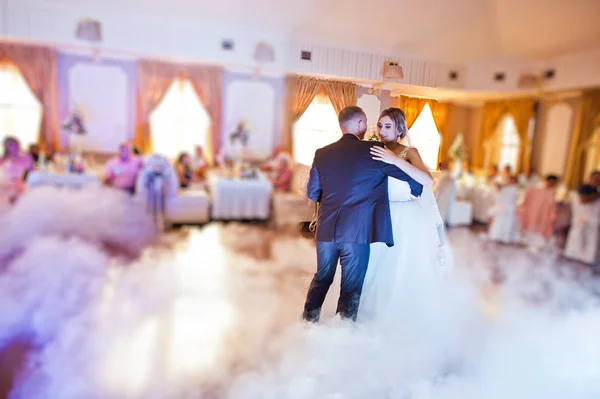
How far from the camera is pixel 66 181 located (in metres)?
6.62

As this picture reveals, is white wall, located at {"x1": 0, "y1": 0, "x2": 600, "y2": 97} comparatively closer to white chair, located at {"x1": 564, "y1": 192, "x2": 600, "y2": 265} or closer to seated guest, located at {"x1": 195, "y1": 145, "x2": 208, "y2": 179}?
seated guest, located at {"x1": 195, "y1": 145, "x2": 208, "y2": 179}

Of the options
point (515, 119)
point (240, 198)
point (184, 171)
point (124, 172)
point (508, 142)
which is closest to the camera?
point (124, 172)

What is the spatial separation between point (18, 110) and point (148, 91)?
259 centimetres

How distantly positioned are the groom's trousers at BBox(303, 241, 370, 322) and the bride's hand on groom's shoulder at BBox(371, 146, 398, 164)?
33cm

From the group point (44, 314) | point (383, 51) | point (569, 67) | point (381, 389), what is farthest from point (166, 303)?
point (569, 67)

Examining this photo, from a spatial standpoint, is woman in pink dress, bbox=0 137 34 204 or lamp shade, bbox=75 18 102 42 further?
woman in pink dress, bbox=0 137 34 204

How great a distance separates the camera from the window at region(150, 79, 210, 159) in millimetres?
9641

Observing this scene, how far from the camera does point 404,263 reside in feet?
5.48

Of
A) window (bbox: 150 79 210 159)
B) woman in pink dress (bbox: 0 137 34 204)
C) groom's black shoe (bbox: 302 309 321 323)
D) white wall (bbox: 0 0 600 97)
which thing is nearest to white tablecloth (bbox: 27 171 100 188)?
woman in pink dress (bbox: 0 137 34 204)

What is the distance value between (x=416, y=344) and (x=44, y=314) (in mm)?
2960

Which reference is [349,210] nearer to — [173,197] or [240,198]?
[173,197]

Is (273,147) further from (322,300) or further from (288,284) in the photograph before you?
(322,300)

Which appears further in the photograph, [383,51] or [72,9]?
[72,9]

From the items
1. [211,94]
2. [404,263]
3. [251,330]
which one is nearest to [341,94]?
[404,263]
